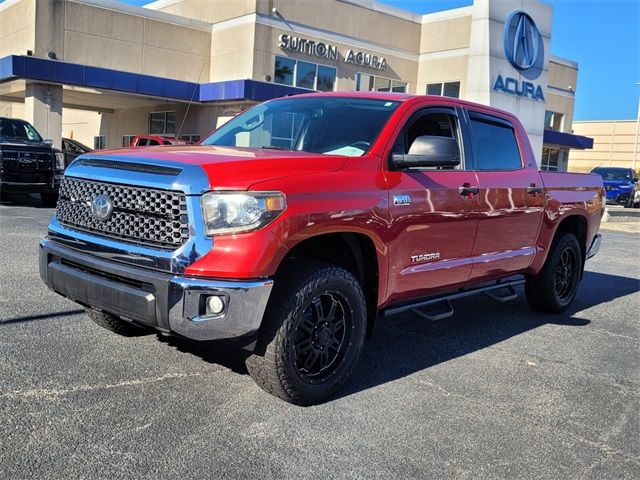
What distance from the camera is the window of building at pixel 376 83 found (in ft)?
94.3

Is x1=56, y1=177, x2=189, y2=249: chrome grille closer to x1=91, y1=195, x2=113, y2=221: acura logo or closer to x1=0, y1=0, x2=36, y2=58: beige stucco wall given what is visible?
x1=91, y1=195, x2=113, y2=221: acura logo

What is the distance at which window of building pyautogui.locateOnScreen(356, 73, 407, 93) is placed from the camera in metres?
28.7

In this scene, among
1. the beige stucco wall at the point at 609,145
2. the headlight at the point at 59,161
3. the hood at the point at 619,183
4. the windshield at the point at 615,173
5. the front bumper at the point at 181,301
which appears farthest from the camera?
the beige stucco wall at the point at 609,145

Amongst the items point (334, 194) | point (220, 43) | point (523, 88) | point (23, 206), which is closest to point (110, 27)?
point (220, 43)

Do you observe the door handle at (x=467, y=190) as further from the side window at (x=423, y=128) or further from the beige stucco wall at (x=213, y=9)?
the beige stucco wall at (x=213, y=9)

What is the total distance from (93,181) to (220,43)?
23345mm

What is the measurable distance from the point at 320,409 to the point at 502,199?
104 inches

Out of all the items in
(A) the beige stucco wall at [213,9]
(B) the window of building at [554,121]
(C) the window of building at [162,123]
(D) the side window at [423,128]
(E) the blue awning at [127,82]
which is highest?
(A) the beige stucco wall at [213,9]

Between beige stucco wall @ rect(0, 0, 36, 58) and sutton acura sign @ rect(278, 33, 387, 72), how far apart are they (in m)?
9.04

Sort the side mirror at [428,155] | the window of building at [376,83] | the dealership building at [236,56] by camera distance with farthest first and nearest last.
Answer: the window of building at [376,83], the dealership building at [236,56], the side mirror at [428,155]

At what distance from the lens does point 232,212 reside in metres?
3.44

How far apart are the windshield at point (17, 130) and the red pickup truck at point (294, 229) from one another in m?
10.6

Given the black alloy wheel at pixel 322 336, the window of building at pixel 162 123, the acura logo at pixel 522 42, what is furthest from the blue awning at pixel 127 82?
the black alloy wheel at pixel 322 336

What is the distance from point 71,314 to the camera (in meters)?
5.29
